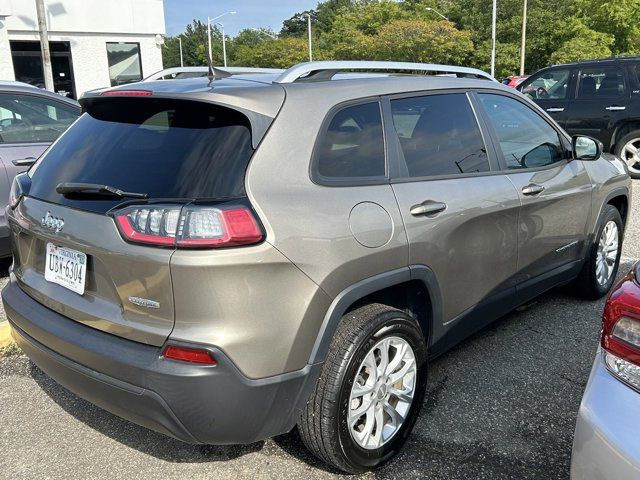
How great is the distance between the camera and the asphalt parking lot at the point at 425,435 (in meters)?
2.65

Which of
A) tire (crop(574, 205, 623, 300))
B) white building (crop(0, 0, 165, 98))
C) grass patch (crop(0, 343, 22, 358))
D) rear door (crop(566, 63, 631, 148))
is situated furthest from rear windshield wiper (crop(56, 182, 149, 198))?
white building (crop(0, 0, 165, 98))

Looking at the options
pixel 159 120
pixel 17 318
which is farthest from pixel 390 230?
pixel 17 318

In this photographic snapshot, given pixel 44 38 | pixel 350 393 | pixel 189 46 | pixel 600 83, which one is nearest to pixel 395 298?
pixel 350 393

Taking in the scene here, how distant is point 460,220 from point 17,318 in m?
2.13

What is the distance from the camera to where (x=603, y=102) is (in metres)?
9.47

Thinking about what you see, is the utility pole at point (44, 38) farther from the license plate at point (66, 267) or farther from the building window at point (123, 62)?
the license plate at point (66, 267)

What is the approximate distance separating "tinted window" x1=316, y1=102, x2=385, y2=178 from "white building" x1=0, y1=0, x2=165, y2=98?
733 inches

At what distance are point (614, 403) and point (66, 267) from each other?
81.6 inches

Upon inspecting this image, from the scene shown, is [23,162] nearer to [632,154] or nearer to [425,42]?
[632,154]

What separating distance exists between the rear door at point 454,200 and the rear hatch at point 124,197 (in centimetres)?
88

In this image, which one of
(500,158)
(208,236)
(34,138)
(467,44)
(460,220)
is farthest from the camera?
(467,44)

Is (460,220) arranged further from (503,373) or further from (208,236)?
(208,236)

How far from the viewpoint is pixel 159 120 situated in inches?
95.9

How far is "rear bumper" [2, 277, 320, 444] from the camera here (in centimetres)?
208
